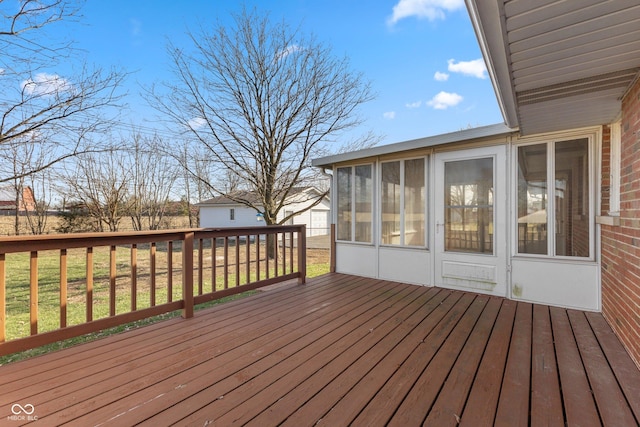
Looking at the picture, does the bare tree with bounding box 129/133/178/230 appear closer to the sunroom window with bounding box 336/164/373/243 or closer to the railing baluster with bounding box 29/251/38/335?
the sunroom window with bounding box 336/164/373/243

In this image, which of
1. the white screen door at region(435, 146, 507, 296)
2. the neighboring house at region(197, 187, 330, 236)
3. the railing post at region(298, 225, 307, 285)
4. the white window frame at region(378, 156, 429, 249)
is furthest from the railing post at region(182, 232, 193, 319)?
the neighboring house at region(197, 187, 330, 236)

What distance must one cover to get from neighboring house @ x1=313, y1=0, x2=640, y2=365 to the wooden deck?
60 cm

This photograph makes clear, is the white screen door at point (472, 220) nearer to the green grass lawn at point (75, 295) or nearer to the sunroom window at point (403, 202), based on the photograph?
the sunroom window at point (403, 202)

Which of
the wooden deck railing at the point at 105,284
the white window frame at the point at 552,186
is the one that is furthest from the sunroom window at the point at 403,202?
the wooden deck railing at the point at 105,284

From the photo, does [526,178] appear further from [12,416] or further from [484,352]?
[12,416]

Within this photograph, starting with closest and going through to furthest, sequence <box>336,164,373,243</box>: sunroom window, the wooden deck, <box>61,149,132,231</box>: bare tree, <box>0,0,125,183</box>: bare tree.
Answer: the wooden deck
<box>0,0,125,183</box>: bare tree
<box>336,164,373,243</box>: sunroom window
<box>61,149,132,231</box>: bare tree

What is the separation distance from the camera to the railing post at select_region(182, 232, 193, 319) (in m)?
3.03

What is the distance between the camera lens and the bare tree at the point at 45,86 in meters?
3.72

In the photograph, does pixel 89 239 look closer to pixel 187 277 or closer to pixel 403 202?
pixel 187 277

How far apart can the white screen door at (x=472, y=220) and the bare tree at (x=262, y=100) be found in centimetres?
489

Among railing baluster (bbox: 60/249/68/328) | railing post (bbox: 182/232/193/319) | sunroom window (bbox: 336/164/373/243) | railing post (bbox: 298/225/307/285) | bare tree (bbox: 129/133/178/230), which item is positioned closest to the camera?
railing baluster (bbox: 60/249/68/328)

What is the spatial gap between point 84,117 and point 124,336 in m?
3.83

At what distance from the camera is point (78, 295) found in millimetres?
5484

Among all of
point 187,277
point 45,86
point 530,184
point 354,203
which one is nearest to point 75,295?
point 45,86
